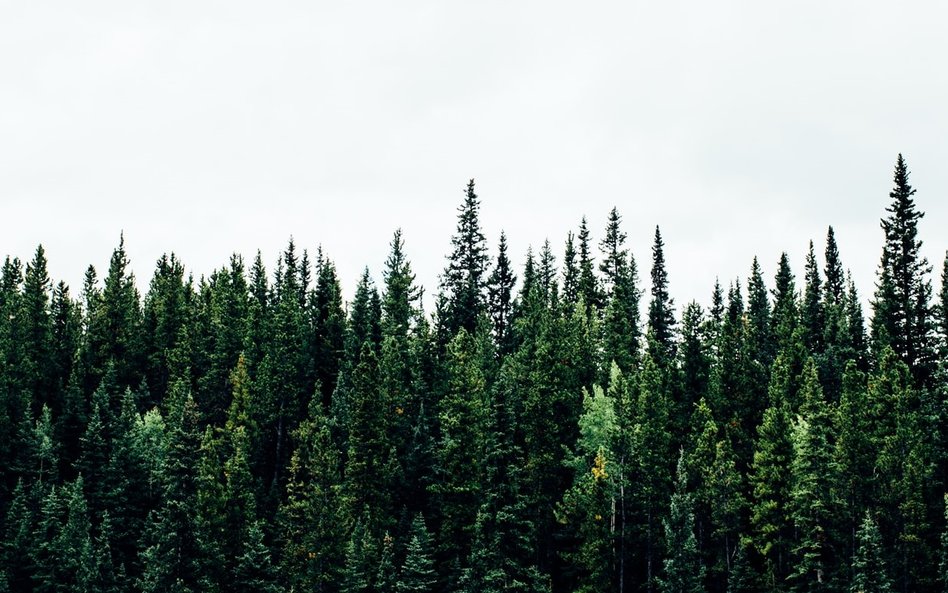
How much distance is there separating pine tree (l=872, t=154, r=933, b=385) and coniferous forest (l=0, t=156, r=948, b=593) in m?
0.18

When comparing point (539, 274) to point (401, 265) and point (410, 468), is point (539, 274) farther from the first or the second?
point (410, 468)

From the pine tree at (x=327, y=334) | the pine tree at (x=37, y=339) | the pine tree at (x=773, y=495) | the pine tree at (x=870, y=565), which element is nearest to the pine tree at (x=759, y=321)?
the pine tree at (x=773, y=495)

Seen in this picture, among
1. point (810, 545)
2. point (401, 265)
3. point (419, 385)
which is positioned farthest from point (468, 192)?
point (810, 545)

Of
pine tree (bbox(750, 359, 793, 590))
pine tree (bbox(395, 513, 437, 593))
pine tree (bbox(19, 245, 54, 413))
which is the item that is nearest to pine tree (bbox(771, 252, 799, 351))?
pine tree (bbox(750, 359, 793, 590))

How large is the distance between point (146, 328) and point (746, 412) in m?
75.3

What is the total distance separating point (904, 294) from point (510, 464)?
121 feet

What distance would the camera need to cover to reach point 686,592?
6278cm

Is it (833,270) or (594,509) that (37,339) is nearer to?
(594,509)

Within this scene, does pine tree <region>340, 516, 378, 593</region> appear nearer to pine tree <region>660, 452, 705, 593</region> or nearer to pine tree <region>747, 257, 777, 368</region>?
pine tree <region>660, 452, 705, 593</region>

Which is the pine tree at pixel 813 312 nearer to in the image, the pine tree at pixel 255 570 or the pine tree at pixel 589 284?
the pine tree at pixel 589 284

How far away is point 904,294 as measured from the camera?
247 ft

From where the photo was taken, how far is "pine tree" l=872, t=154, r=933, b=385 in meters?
73.2

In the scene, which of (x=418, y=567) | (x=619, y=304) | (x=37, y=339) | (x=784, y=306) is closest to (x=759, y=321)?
(x=784, y=306)

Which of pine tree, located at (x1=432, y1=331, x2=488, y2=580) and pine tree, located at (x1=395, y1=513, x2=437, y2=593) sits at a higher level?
pine tree, located at (x1=432, y1=331, x2=488, y2=580)
